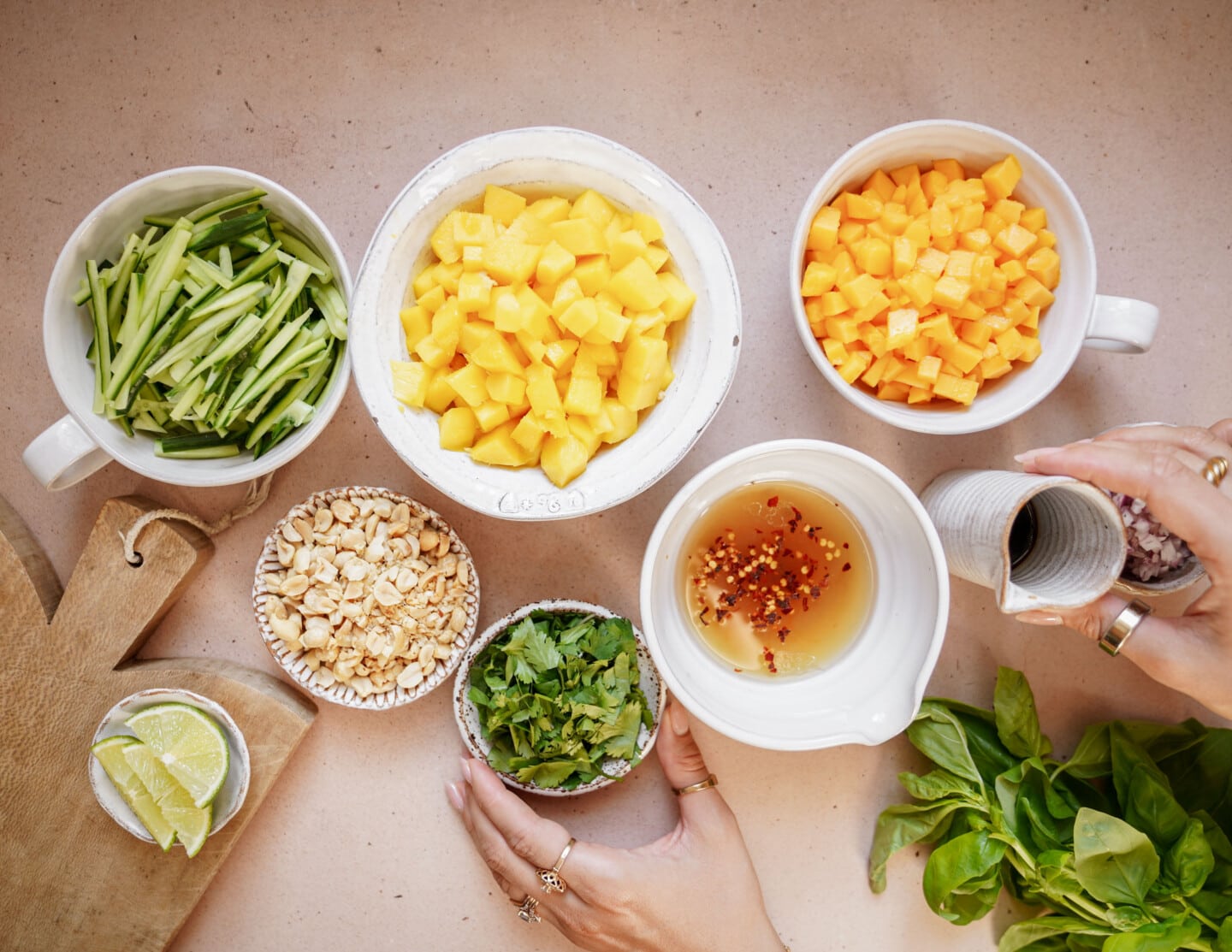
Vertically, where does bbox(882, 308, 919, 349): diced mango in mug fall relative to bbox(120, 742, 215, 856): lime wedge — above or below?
above

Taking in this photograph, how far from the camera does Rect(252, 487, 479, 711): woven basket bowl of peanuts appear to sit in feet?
5.03

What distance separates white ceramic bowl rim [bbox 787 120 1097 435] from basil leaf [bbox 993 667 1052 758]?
498 mm

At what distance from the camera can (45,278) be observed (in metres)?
1.64

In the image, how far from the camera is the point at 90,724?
1.62 metres

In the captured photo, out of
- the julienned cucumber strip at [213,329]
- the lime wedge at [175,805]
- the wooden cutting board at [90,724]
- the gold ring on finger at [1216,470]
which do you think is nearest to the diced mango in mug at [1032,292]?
the gold ring on finger at [1216,470]

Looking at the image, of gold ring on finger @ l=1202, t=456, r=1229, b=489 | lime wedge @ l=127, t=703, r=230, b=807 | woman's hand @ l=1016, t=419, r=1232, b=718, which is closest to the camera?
woman's hand @ l=1016, t=419, r=1232, b=718

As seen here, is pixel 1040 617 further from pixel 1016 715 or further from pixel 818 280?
pixel 818 280

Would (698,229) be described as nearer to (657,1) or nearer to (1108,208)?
(657,1)

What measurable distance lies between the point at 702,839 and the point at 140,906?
3.47 ft

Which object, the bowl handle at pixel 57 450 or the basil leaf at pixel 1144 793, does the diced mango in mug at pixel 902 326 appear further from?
the bowl handle at pixel 57 450

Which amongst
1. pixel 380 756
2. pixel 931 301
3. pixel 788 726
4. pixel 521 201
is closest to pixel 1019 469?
pixel 931 301

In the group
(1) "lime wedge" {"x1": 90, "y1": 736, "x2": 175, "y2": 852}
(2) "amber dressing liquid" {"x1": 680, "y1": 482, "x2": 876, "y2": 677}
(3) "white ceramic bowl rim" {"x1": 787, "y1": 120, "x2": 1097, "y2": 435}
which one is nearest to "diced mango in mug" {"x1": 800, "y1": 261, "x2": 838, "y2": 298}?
(3) "white ceramic bowl rim" {"x1": 787, "y1": 120, "x2": 1097, "y2": 435}

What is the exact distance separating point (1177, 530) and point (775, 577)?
2.12ft

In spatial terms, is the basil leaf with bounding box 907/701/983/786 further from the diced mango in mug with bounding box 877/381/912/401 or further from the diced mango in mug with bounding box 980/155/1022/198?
the diced mango in mug with bounding box 980/155/1022/198
